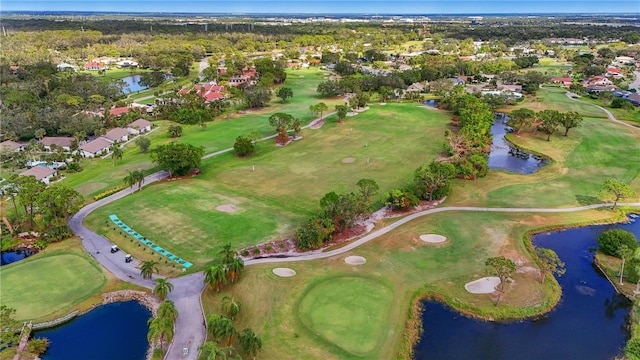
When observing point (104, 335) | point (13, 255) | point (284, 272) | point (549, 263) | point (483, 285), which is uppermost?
point (549, 263)

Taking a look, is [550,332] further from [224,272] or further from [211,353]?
[224,272]

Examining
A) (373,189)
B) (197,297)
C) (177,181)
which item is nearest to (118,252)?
(197,297)

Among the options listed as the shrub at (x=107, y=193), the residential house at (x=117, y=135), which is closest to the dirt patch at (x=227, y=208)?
the shrub at (x=107, y=193)

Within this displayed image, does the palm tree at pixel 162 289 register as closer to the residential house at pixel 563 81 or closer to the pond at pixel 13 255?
the pond at pixel 13 255

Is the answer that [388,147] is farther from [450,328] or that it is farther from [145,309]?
[145,309]

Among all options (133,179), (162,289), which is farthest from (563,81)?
(162,289)
